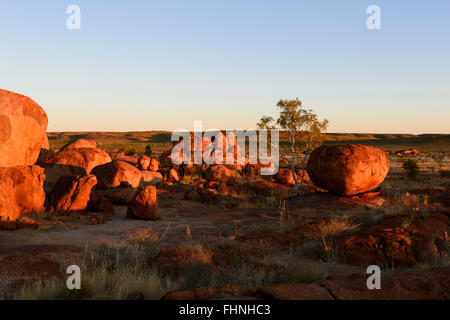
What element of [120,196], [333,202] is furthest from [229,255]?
[333,202]

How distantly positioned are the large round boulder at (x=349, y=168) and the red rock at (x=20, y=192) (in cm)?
1184

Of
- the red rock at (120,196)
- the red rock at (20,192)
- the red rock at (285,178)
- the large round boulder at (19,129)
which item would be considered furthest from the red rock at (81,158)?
the red rock at (285,178)

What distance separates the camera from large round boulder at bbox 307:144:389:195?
16.8m

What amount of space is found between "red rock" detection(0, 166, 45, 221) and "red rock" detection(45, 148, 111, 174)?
6266 millimetres

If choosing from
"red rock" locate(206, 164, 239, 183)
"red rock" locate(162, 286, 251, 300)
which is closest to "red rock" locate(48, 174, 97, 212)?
"red rock" locate(162, 286, 251, 300)

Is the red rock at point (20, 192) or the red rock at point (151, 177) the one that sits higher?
the red rock at point (20, 192)

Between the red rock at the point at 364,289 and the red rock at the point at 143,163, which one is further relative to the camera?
the red rock at the point at 143,163

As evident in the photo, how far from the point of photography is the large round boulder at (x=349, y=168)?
55.0 ft

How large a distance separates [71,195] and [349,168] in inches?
455

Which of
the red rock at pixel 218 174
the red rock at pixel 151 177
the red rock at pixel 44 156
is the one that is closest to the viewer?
the red rock at pixel 44 156

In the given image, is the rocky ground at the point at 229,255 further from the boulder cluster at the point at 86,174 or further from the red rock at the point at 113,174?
the red rock at the point at 113,174
